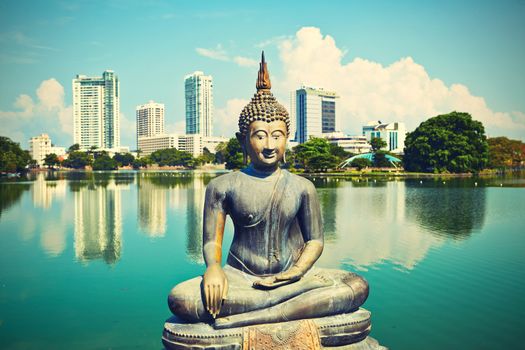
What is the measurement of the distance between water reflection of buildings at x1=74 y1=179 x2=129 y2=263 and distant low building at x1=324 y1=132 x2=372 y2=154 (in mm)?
97031

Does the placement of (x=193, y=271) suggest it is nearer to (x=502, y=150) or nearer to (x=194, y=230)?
(x=194, y=230)

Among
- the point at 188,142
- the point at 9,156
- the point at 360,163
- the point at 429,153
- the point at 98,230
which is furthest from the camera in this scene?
the point at 188,142

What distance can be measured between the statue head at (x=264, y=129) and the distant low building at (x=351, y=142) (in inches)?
4469

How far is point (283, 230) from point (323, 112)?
136401 millimetres

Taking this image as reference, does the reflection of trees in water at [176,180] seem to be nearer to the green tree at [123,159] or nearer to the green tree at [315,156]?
the green tree at [315,156]

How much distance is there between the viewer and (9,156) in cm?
6138

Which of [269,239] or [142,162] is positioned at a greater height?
[142,162]

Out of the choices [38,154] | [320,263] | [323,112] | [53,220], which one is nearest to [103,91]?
[38,154]

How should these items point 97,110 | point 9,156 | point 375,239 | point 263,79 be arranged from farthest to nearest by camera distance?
point 97,110 → point 9,156 → point 375,239 → point 263,79

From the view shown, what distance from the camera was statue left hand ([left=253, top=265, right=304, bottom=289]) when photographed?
18.0 ft

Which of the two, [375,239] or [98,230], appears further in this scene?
[98,230]

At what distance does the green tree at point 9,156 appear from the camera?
60.0 meters

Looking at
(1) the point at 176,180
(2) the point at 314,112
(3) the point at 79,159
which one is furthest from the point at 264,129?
(2) the point at 314,112

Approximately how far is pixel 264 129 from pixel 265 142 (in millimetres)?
156
